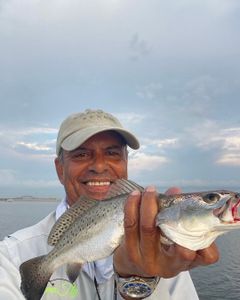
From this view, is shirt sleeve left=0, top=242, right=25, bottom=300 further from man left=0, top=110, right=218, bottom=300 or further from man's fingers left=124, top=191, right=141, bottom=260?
man's fingers left=124, top=191, right=141, bottom=260

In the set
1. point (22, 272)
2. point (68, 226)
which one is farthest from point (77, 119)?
point (22, 272)

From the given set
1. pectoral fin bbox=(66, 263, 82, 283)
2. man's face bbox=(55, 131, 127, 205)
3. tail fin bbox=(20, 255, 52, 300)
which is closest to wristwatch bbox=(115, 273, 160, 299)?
pectoral fin bbox=(66, 263, 82, 283)

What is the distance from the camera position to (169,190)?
4.41 meters

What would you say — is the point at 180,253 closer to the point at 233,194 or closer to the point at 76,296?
the point at 233,194

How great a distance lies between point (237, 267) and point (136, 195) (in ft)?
104

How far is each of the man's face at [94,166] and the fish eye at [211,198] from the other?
2.31m

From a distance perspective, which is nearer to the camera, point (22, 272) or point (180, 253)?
point (180, 253)

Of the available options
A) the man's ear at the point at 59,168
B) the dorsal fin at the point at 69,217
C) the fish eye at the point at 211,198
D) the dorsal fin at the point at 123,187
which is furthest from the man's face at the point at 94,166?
the fish eye at the point at 211,198

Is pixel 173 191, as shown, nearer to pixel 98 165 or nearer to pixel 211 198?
pixel 211 198

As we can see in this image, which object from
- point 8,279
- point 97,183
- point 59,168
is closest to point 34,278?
point 8,279

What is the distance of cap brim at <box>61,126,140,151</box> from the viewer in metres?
5.89

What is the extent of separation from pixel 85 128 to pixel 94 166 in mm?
601

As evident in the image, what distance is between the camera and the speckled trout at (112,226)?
3.80 m

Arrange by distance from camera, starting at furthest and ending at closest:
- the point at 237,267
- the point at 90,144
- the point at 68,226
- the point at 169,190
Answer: the point at 237,267, the point at 90,144, the point at 68,226, the point at 169,190
